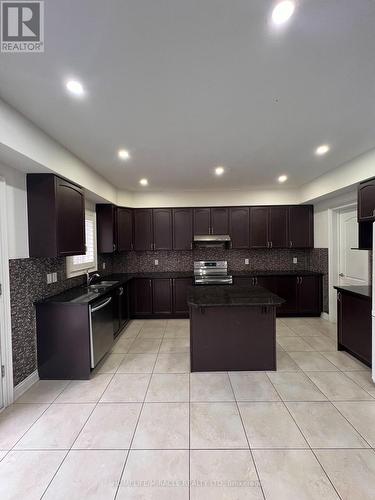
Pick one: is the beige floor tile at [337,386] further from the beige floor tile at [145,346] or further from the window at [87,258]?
the window at [87,258]

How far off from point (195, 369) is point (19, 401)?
1.79m

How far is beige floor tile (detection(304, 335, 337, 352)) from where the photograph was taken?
125 inches

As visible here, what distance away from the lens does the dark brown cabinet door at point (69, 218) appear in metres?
2.49

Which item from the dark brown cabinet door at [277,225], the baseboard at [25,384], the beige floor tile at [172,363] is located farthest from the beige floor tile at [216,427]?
the dark brown cabinet door at [277,225]

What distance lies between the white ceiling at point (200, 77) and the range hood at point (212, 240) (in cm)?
206

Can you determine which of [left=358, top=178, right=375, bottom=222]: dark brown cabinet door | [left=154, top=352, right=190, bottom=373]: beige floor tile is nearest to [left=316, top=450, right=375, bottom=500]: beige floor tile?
[left=154, top=352, right=190, bottom=373]: beige floor tile

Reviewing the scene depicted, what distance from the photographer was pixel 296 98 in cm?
178

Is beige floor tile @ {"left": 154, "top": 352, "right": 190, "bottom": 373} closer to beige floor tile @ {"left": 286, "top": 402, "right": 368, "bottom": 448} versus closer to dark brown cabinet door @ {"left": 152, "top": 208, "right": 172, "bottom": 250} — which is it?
beige floor tile @ {"left": 286, "top": 402, "right": 368, "bottom": 448}

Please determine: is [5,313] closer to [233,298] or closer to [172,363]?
[172,363]

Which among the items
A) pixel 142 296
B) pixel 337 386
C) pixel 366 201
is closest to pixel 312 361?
pixel 337 386

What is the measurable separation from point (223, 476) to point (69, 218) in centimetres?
271

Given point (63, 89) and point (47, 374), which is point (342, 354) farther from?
point (63, 89)

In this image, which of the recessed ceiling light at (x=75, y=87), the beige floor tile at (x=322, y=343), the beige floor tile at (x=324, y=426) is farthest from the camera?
the beige floor tile at (x=322, y=343)

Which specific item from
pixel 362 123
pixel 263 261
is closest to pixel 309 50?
pixel 362 123
